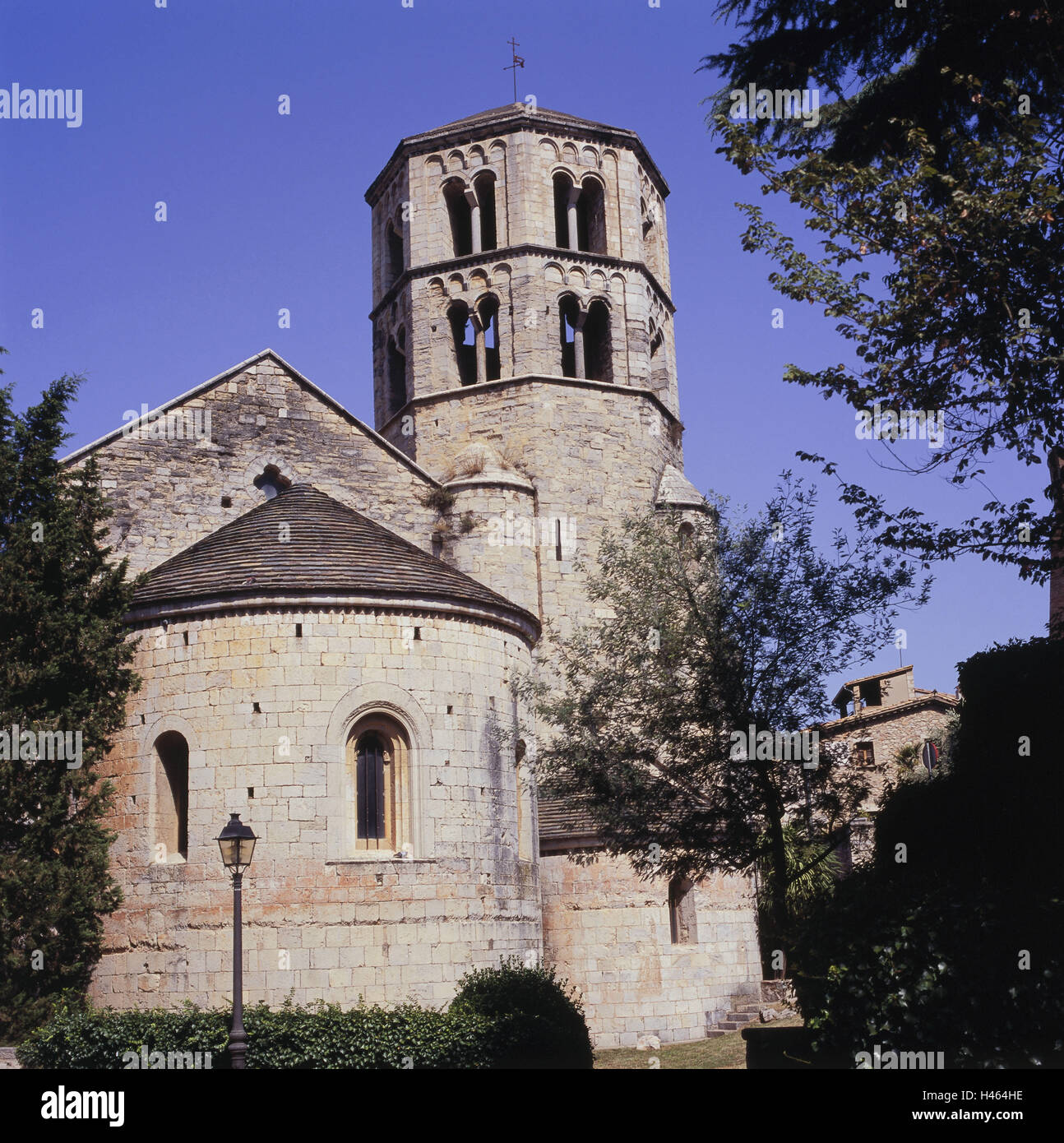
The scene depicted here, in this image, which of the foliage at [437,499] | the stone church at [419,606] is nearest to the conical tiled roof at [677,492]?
the stone church at [419,606]

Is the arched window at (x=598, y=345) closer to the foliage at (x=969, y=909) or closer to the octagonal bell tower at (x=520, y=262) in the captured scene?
the octagonal bell tower at (x=520, y=262)

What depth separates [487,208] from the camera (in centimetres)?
3253

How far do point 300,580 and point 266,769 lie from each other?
2.83 m

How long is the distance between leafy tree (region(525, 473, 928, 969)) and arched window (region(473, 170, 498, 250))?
15264 mm

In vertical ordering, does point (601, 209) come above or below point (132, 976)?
above

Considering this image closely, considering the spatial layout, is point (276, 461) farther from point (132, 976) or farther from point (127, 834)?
point (132, 976)

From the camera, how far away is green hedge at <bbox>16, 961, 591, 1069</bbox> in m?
16.0

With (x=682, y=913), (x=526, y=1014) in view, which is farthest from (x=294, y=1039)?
(x=682, y=913)

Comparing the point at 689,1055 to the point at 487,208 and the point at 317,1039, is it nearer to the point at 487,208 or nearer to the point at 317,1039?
the point at 317,1039

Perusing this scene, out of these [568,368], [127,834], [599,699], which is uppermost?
[568,368]

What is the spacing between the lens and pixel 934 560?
14055 millimetres

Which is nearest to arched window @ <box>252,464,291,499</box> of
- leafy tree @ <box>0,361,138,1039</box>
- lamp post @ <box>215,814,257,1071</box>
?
leafy tree @ <box>0,361,138,1039</box>

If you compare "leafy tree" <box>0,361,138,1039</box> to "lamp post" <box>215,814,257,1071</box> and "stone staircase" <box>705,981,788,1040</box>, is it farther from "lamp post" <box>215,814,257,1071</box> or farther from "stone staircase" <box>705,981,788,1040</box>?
"stone staircase" <box>705,981,788,1040</box>
